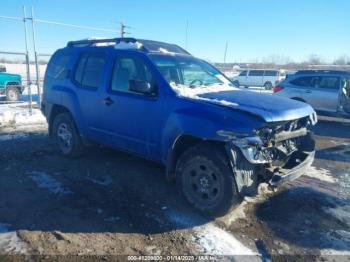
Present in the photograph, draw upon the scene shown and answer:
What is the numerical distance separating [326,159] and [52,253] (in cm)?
573

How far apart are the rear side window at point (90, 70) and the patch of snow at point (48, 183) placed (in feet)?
5.39

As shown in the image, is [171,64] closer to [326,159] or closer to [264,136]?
[264,136]

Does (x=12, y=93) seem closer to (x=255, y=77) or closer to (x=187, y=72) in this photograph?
(x=187, y=72)

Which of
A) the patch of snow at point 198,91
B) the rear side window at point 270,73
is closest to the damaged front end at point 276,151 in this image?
the patch of snow at point 198,91

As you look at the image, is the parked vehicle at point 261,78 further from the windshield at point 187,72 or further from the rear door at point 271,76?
the windshield at point 187,72

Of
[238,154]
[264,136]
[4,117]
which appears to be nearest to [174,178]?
[238,154]

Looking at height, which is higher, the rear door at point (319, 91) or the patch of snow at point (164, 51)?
the patch of snow at point (164, 51)

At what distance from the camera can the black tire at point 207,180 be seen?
374 centimetres

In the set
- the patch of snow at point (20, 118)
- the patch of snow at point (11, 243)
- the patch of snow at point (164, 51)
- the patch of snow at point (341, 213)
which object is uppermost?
the patch of snow at point (164, 51)

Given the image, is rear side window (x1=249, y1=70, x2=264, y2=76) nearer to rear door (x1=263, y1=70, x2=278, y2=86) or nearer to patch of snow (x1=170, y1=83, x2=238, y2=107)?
rear door (x1=263, y1=70, x2=278, y2=86)

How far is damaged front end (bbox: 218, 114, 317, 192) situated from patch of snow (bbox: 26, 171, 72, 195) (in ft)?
8.22

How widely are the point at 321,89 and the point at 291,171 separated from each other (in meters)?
8.01

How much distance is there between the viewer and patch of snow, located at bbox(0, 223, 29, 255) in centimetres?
315

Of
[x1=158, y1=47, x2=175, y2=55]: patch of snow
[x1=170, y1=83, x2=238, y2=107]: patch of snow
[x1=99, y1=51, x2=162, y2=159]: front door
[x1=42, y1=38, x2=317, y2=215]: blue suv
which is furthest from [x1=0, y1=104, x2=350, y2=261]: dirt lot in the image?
[x1=158, y1=47, x2=175, y2=55]: patch of snow
